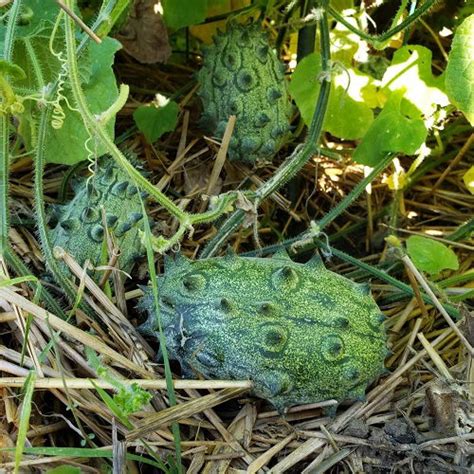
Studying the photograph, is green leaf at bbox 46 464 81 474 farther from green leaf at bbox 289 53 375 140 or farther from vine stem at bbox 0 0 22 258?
green leaf at bbox 289 53 375 140

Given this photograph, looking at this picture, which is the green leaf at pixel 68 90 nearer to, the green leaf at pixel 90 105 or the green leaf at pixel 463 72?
the green leaf at pixel 90 105

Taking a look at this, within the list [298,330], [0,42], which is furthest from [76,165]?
[298,330]

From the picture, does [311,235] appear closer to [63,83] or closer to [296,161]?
[296,161]

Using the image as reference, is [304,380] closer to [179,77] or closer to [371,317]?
[371,317]

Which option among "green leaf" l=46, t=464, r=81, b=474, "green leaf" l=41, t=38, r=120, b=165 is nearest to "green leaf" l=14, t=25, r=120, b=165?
"green leaf" l=41, t=38, r=120, b=165

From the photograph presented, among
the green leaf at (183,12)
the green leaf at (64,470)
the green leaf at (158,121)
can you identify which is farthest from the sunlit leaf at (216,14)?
the green leaf at (64,470)

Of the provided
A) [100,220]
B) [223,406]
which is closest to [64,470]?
[223,406]
